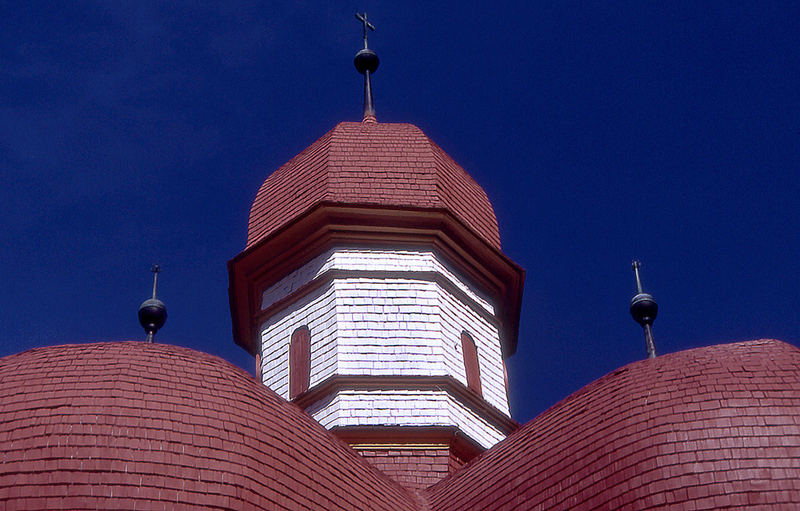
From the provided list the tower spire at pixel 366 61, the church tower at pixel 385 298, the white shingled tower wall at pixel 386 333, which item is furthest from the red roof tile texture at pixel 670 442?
the tower spire at pixel 366 61

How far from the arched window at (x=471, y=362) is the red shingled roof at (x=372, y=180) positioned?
2.02m

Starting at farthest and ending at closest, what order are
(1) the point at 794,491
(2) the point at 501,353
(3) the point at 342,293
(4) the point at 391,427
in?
(2) the point at 501,353
(3) the point at 342,293
(4) the point at 391,427
(1) the point at 794,491

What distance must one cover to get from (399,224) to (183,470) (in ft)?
29.8

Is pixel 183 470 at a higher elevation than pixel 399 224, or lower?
lower

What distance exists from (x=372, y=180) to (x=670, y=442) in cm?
967

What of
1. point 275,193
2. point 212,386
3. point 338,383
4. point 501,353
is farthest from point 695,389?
point 275,193

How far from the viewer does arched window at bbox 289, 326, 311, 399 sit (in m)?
20.7

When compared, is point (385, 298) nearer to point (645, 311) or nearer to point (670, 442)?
point (645, 311)

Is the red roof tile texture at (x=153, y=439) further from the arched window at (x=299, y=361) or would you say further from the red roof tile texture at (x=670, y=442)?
the arched window at (x=299, y=361)

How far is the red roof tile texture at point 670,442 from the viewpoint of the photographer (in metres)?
13.4

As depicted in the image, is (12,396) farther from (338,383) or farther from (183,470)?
(338,383)

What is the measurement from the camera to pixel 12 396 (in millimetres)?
14039

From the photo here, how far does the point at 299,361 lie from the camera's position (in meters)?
21.0

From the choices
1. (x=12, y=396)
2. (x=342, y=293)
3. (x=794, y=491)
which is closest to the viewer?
(x=794, y=491)
